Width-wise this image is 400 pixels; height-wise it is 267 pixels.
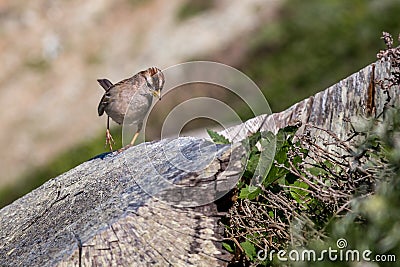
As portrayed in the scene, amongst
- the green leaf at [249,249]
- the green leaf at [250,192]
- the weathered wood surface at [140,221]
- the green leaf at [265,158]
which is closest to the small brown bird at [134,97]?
the weathered wood surface at [140,221]

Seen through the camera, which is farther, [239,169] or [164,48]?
[164,48]

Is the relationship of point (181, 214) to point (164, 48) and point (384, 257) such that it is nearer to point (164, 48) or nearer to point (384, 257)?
point (384, 257)

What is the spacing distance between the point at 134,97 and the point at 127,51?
14.1 m

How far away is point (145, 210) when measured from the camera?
3.11 m

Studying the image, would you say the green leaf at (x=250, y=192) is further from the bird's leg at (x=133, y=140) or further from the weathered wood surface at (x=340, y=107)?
the bird's leg at (x=133, y=140)

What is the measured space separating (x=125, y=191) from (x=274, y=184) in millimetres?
673

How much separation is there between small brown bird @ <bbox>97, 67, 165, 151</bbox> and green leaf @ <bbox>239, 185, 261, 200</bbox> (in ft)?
4.21

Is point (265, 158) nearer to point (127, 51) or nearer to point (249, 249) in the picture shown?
point (249, 249)

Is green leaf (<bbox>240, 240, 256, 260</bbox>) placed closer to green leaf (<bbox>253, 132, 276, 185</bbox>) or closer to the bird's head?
green leaf (<bbox>253, 132, 276, 185</bbox>)

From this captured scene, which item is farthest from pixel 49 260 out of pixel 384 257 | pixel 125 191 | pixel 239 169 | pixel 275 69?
pixel 275 69

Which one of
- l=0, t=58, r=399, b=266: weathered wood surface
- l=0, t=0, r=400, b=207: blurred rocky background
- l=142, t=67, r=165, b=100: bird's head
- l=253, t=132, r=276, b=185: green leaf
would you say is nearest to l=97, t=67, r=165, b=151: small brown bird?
l=142, t=67, r=165, b=100: bird's head

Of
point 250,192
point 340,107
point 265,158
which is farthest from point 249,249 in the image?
Result: point 340,107

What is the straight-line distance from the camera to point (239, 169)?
3.28 metres

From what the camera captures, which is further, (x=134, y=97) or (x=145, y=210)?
(x=134, y=97)
